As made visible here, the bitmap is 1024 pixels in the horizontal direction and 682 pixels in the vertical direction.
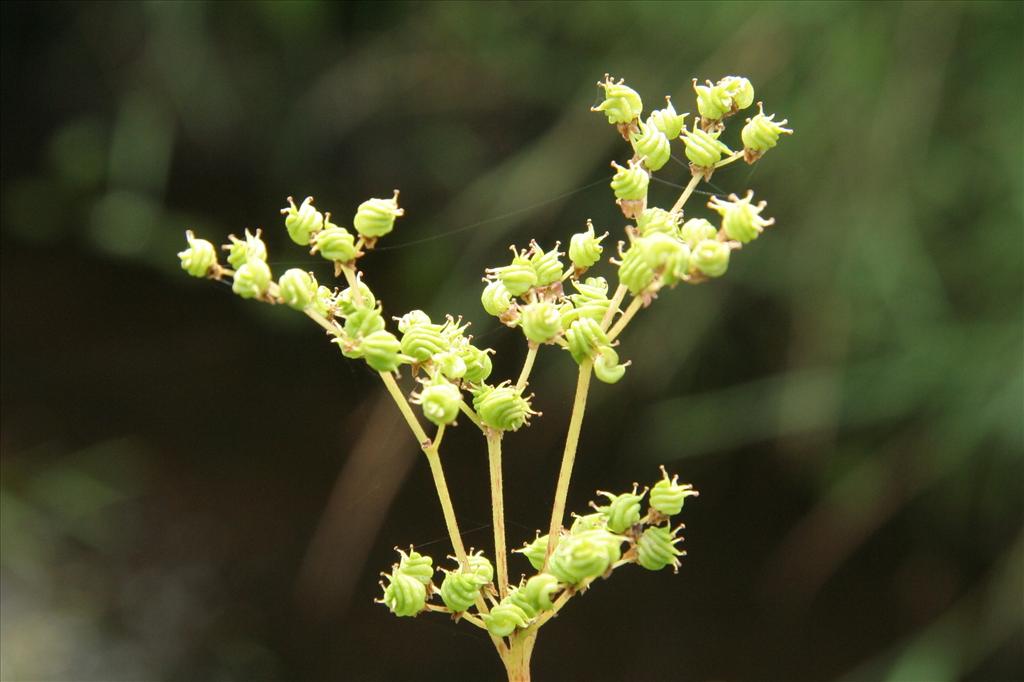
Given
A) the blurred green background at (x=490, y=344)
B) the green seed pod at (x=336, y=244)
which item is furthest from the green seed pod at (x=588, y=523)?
the blurred green background at (x=490, y=344)

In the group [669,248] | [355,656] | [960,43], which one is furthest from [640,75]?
[669,248]

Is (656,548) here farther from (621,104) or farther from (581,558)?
(621,104)

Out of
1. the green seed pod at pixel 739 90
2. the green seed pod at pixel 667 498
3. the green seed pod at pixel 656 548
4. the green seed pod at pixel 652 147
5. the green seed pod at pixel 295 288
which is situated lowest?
the green seed pod at pixel 656 548

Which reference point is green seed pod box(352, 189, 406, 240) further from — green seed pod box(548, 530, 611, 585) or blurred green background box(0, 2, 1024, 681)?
blurred green background box(0, 2, 1024, 681)

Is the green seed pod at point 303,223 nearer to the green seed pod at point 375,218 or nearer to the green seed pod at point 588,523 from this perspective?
the green seed pod at point 375,218

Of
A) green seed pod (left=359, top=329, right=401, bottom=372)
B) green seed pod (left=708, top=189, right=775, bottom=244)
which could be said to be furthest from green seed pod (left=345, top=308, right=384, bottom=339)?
green seed pod (left=708, top=189, right=775, bottom=244)

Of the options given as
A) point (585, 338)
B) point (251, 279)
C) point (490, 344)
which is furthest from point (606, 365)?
point (490, 344)
